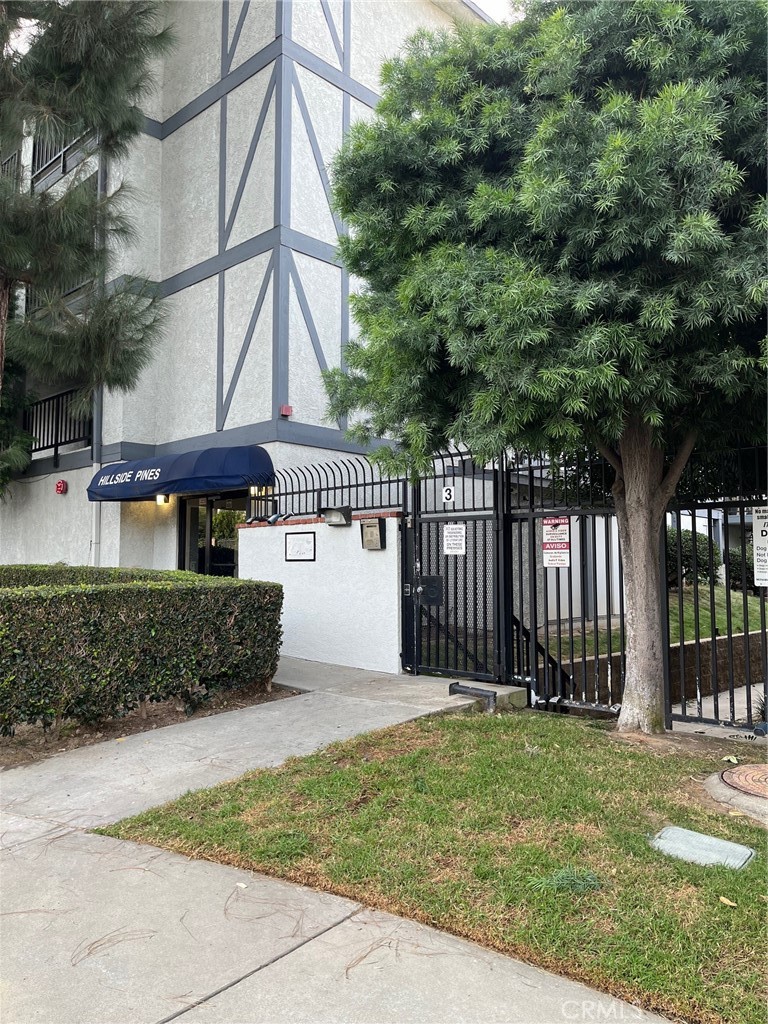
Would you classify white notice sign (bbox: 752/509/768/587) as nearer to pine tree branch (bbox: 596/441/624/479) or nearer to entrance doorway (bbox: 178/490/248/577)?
pine tree branch (bbox: 596/441/624/479)

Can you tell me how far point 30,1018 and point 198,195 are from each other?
1309 centimetres

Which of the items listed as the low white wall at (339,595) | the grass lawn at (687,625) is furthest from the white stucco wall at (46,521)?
the grass lawn at (687,625)

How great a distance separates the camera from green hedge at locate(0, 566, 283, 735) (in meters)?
5.75

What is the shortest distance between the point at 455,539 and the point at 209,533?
6.41 metres

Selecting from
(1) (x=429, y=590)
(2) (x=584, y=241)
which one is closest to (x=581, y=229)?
(2) (x=584, y=241)

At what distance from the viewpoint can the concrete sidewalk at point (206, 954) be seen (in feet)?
8.08

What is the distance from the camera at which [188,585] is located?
270 inches

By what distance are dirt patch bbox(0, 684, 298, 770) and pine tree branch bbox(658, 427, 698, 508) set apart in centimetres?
416

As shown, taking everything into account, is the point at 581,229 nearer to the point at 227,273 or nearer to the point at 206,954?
the point at 206,954

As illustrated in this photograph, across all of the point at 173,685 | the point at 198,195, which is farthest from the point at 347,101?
the point at 173,685

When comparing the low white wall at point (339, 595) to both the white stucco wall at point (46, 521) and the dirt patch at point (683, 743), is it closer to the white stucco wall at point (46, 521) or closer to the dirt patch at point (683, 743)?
the dirt patch at point (683, 743)

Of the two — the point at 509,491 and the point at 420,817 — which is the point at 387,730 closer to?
the point at 420,817

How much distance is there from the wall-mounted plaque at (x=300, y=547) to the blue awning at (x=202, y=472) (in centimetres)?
119

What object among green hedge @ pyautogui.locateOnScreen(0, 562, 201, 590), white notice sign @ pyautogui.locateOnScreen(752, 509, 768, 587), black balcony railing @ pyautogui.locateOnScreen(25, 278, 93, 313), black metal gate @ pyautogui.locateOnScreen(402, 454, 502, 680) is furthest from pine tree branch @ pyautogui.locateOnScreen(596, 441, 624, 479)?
black balcony railing @ pyautogui.locateOnScreen(25, 278, 93, 313)
